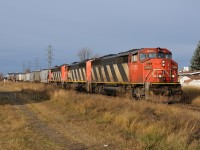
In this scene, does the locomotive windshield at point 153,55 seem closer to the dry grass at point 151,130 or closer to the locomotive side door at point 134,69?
the locomotive side door at point 134,69

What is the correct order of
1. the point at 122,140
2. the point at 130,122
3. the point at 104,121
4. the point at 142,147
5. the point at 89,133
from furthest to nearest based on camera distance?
the point at 104,121 < the point at 130,122 < the point at 89,133 < the point at 122,140 < the point at 142,147

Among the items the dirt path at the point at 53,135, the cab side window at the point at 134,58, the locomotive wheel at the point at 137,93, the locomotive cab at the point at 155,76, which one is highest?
the cab side window at the point at 134,58

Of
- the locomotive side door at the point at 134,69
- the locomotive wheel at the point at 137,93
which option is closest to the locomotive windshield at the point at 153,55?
the locomotive side door at the point at 134,69

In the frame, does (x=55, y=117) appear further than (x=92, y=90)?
No

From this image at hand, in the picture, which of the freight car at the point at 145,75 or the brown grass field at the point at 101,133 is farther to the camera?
the freight car at the point at 145,75

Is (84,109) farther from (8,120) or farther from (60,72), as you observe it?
(60,72)

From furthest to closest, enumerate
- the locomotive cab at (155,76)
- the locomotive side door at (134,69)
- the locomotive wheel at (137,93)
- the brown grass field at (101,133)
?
the locomotive side door at (134,69)
the locomotive wheel at (137,93)
the locomotive cab at (155,76)
the brown grass field at (101,133)

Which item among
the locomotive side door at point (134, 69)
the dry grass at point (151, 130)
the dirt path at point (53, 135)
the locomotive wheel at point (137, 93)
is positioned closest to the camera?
the dry grass at point (151, 130)

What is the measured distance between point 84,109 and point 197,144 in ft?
29.0

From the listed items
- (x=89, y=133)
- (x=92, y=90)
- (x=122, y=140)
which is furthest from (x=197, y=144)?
(x=92, y=90)

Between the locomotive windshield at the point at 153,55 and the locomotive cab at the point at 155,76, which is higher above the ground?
the locomotive windshield at the point at 153,55

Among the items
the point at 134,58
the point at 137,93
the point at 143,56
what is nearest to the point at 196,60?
the point at 134,58

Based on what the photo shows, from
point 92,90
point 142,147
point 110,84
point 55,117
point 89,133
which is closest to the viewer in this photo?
point 142,147

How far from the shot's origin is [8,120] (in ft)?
47.5
